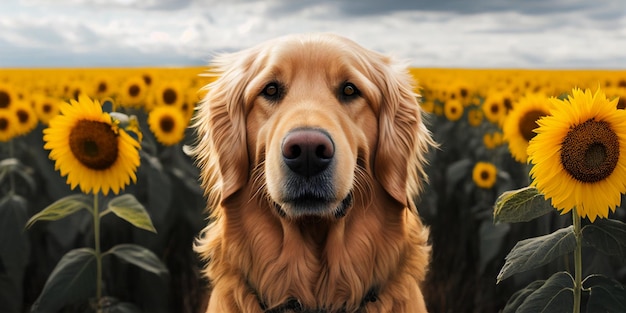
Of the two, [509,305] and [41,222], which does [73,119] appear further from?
[509,305]

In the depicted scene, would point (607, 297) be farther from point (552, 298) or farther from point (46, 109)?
point (46, 109)

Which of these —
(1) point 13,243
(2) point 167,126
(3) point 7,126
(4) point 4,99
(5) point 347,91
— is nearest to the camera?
(5) point 347,91

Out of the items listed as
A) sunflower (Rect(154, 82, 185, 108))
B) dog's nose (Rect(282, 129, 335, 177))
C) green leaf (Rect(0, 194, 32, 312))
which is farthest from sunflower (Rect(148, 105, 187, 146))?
dog's nose (Rect(282, 129, 335, 177))

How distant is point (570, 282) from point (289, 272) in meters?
1.37

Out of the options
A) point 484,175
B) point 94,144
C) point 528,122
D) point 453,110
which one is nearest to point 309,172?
point 94,144

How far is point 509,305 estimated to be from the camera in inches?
126

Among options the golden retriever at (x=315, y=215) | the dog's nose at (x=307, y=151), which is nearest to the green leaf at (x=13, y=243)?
the golden retriever at (x=315, y=215)

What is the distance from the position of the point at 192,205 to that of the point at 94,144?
5.52ft

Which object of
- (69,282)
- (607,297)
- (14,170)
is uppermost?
(607,297)

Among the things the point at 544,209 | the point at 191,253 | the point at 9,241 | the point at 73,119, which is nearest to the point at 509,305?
the point at 544,209

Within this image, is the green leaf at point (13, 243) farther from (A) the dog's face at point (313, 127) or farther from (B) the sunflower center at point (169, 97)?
(B) the sunflower center at point (169, 97)

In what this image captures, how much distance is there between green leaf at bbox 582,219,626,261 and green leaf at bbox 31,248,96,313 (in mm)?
2553

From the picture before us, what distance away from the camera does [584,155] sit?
268 cm

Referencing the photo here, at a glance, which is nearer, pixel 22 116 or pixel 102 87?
pixel 22 116
